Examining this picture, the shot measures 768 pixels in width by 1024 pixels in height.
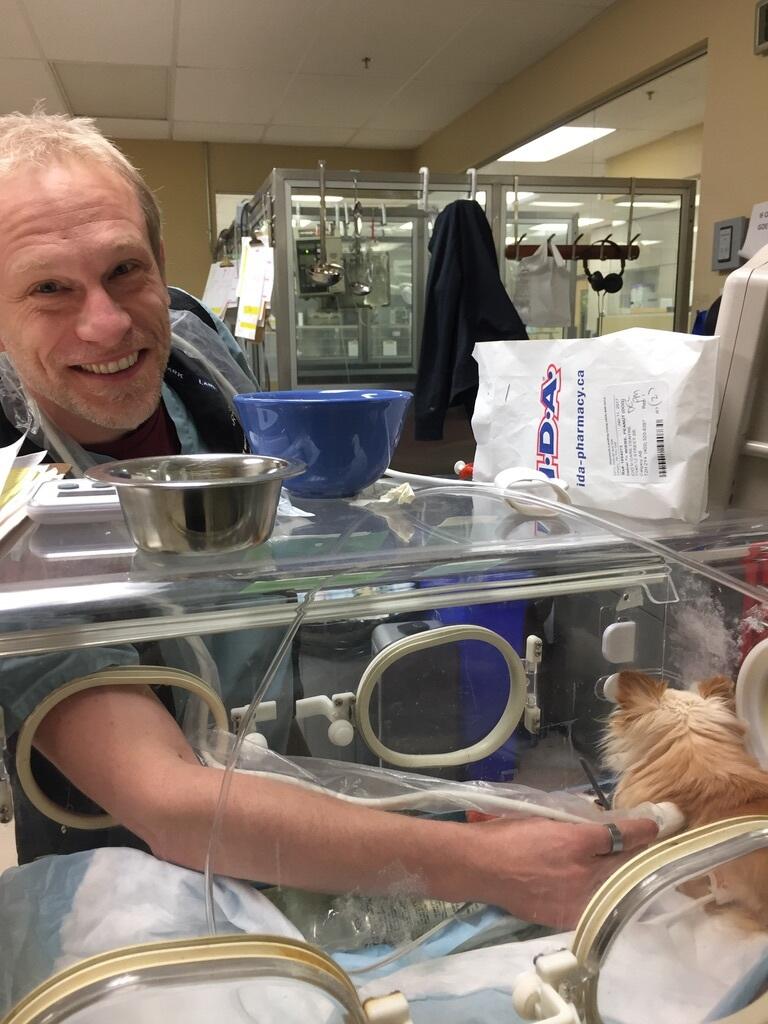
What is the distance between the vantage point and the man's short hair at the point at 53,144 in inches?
36.9

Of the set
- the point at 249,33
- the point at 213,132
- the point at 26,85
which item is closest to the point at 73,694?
the point at 249,33

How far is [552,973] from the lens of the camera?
442 millimetres

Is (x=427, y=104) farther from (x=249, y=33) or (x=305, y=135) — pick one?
(x=249, y=33)

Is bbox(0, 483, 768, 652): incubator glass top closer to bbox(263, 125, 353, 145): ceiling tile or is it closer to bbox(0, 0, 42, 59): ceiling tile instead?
bbox(0, 0, 42, 59): ceiling tile

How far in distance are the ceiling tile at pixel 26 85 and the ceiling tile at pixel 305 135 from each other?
1.20m

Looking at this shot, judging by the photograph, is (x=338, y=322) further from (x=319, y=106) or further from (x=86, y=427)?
(x=319, y=106)

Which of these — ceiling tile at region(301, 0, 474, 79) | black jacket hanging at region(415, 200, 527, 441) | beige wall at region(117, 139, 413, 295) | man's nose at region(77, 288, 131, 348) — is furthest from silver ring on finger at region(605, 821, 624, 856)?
beige wall at region(117, 139, 413, 295)

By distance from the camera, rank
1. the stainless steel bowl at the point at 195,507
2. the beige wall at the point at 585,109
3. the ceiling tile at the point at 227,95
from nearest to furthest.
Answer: the stainless steel bowl at the point at 195,507
the beige wall at the point at 585,109
the ceiling tile at the point at 227,95

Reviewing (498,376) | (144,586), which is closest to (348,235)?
(498,376)

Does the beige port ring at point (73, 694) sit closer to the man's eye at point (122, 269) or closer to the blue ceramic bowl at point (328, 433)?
the blue ceramic bowl at point (328, 433)

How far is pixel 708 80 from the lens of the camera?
2.44 m

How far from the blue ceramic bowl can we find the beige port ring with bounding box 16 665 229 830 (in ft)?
0.62

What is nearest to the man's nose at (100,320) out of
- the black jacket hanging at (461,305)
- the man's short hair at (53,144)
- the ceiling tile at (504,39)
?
the man's short hair at (53,144)

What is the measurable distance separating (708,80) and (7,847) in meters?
2.86
